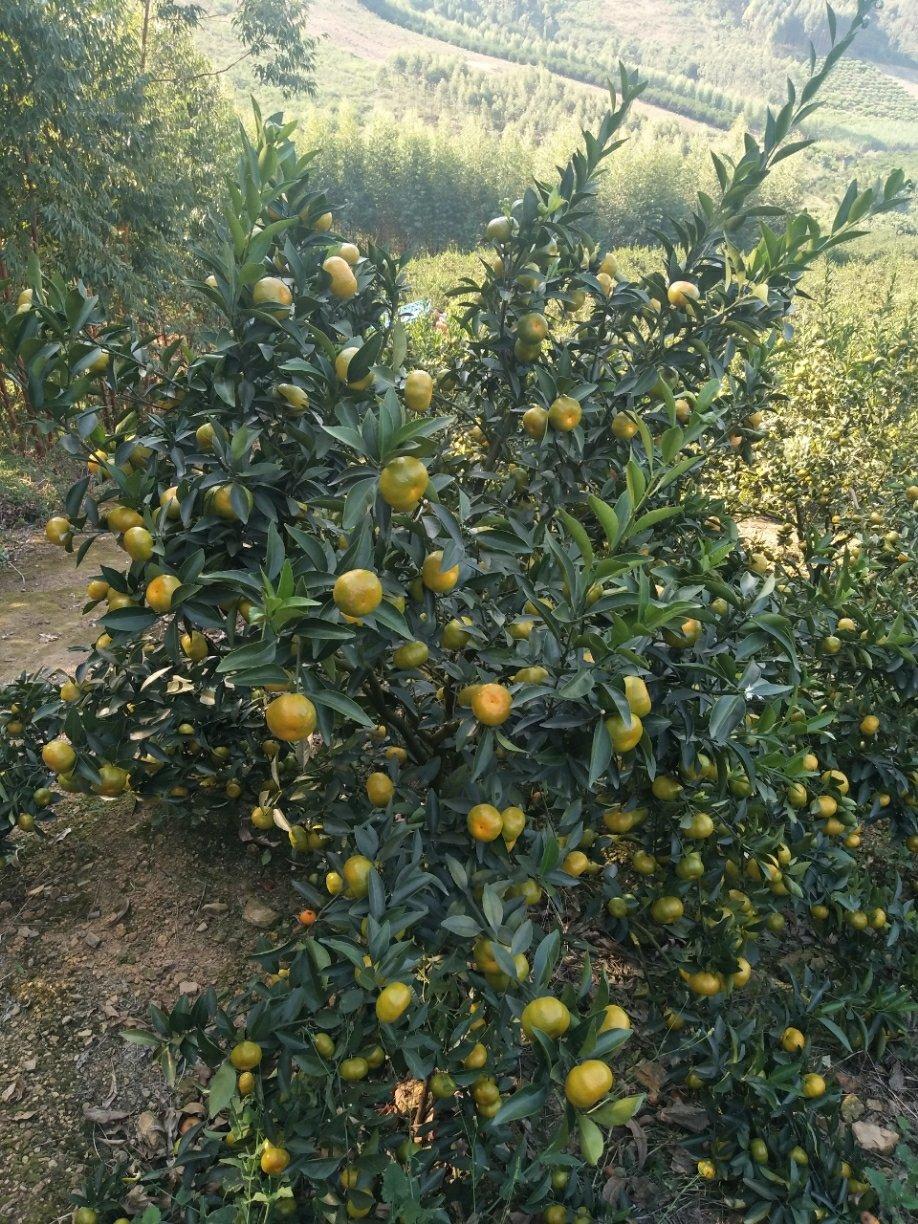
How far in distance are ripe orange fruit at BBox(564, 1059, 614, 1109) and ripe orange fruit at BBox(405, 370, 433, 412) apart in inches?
41.9

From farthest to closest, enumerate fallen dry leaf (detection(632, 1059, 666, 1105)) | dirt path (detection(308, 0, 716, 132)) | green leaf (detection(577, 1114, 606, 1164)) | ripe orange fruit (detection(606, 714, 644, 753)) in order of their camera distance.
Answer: dirt path (detection(308, 0, 716, 132)) < fallen dry leaf (detection(632, 1059, 666, 1105)) < ripe orange fruit (detection(606, 714, 644, 753)) < green leaf (detection(577, 1114, 606, 1164))

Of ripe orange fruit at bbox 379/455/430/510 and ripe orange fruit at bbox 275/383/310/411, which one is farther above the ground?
ripe orange fruit at bbox 379/455/430/510

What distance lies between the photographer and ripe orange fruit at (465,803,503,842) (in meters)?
1.13

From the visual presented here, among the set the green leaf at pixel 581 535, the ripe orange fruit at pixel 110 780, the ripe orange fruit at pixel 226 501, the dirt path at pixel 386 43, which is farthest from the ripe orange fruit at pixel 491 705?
the dirt path at pixel 386 43

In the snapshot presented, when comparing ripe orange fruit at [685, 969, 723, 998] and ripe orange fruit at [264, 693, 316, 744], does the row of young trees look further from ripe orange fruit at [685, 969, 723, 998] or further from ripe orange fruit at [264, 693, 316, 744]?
ripe orange fruit at [685, 969, 723, 998]

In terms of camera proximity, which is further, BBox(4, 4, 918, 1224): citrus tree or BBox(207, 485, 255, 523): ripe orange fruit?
BBox(207, 485, 255, 523): ripe orange fruit

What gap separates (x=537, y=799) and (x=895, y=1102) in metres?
1.00

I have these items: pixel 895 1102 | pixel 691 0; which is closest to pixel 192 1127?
pixel 895 1102

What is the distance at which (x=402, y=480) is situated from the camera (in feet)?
3.23

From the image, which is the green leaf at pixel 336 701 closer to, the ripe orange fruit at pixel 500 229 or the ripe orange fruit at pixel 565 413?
the ripe orange fruit at pixel 565 413

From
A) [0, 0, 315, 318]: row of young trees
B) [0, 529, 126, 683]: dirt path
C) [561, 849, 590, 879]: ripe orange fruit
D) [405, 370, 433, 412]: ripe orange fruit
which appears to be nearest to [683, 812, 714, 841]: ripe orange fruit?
[561, 849, 590, 879]: ripe orange fruit

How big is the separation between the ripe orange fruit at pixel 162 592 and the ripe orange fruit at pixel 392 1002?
636 mm

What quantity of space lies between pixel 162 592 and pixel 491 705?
1.72ft

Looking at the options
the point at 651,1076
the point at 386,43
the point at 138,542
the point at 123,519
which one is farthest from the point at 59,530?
Answer: the point at 386,43
